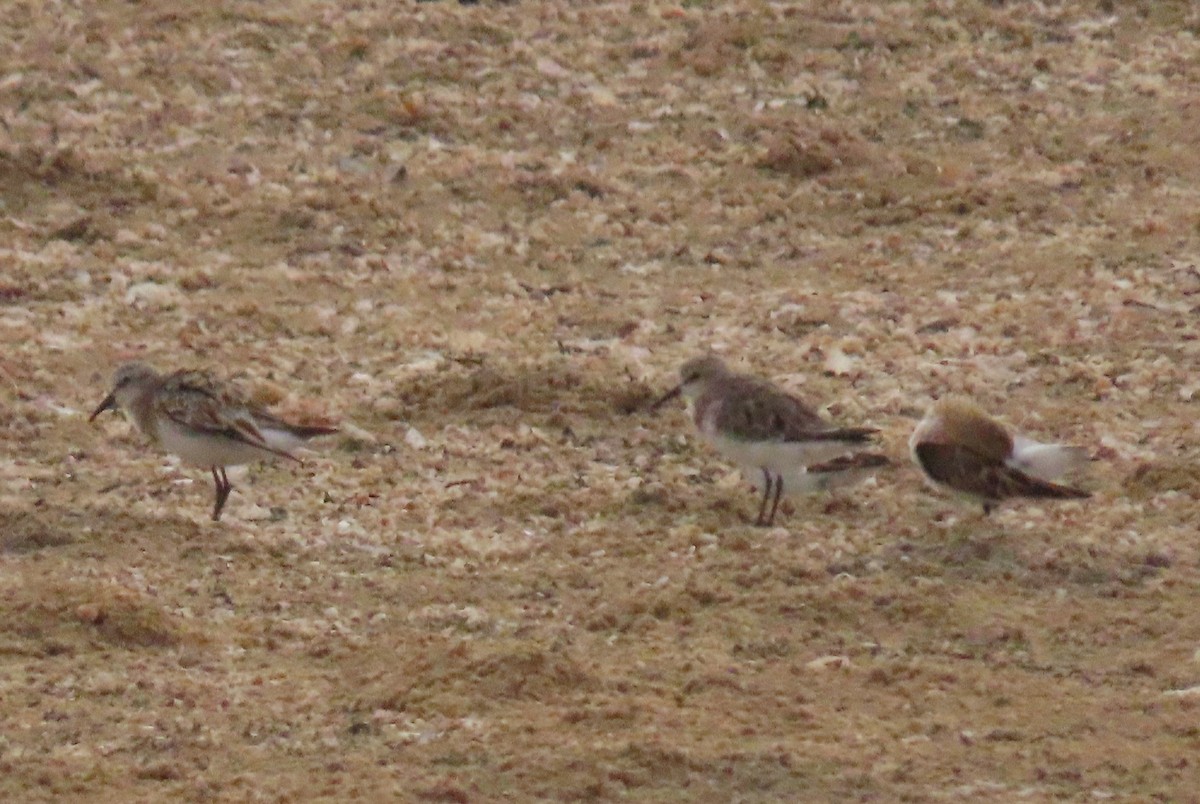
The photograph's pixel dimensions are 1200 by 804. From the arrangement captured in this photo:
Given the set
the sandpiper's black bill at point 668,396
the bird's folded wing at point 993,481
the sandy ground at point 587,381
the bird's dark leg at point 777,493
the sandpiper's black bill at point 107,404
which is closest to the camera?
the sandy ground at point 587,381

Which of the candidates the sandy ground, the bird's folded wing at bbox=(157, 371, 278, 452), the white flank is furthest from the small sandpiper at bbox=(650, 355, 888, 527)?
the bird's folded wing at bbox=(157, 371, 278, 452)

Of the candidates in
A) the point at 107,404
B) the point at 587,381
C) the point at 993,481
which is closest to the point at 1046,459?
the point at 993,481

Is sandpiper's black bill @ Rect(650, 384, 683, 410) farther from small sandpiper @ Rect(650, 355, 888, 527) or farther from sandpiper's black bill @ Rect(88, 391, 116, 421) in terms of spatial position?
sandpiper's black bill @ Rect(88, 391, 116, 421)

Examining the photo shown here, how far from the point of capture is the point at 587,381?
7.97 meters

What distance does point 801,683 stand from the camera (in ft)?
18.9

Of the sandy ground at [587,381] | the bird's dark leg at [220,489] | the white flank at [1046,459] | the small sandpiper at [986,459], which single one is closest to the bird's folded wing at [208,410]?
the bird's dark leg at [220,489]

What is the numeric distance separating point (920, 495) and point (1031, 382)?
0.98 m

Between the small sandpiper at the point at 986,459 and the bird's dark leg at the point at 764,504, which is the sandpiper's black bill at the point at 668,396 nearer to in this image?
the bird's dark leg at the point at 764,504

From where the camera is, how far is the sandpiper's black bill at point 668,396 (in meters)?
7.61

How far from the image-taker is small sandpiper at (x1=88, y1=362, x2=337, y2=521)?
6934 mm

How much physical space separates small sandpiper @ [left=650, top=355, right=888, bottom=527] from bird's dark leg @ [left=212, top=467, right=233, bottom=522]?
1512 mm

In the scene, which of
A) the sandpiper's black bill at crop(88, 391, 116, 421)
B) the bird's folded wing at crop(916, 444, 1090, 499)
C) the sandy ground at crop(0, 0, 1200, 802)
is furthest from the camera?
the sandpiper's black bill at crop(88, 391, 116, 421)

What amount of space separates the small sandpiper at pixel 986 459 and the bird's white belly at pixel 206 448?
208cm

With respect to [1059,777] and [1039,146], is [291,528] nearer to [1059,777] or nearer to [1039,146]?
[1059,777]
